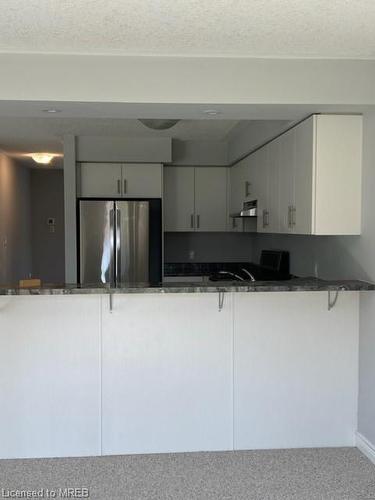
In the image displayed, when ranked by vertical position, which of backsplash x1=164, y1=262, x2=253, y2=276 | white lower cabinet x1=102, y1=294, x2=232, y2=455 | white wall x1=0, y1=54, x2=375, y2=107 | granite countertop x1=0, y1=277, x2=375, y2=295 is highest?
white wall x1=0, y1=54, x2=375, y2=107

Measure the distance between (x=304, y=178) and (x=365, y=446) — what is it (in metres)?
1.75

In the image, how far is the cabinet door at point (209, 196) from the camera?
211 inches

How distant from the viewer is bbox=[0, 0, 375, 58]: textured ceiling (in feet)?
6.41

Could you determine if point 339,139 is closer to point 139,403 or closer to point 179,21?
point 179,21

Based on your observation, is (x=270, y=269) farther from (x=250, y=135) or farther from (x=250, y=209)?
(x=250, y=135)

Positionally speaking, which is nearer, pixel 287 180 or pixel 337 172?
pixel 337 172

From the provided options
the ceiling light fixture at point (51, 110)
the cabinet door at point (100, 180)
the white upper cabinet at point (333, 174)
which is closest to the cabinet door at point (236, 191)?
the cabinet door at point (100, 180)

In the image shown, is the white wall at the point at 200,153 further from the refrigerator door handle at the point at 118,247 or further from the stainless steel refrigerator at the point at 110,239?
the refrigerator door handle at the point at 118,247

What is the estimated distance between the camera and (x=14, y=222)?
6734 mm

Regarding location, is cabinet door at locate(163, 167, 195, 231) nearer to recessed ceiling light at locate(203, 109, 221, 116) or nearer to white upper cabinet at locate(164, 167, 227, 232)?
white upper cabinet at locate(164, 167, 227, 232)

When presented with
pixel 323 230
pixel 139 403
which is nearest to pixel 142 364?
pixel 139 403

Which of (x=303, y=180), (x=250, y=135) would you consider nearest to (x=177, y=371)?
(x=303, y=180)

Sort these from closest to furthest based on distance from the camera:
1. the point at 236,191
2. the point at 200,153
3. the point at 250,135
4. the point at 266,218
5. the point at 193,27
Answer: the point at 193,27, the point at 266,218, the point at 250,135, the point at 236,191, the point at 200,153

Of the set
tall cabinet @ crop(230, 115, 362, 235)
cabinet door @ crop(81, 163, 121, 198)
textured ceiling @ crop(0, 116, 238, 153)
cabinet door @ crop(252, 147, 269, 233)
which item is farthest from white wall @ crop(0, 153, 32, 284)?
tall cabinet @ crop(230, 115, 362, 235)
